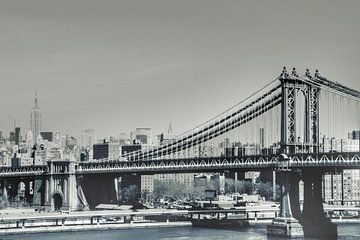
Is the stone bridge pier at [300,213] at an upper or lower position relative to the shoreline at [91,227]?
upper

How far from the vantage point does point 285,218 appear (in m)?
37.3

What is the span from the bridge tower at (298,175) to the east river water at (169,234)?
1.04 metres

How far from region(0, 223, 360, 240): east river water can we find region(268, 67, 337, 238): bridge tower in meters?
1.04

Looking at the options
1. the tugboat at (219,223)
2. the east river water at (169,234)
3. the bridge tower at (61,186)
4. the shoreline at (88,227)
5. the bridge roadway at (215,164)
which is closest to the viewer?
the bridge roadway at (215,164)

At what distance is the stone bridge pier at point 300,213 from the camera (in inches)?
1459

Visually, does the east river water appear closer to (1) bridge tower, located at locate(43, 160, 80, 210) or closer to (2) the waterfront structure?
(1) bridge tower, located at locate(43, 160, 80, 210)

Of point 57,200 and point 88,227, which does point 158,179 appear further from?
point 88,227

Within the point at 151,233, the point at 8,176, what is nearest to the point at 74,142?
the point at 8,176

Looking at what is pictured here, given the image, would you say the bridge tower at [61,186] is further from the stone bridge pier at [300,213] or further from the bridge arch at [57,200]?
the stone bridge pier at [300,213]

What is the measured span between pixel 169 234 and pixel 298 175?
6.37 metres

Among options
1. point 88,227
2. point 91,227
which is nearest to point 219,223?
point 91,227

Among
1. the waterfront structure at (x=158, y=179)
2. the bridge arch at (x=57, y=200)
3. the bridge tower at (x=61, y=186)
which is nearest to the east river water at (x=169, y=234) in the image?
the bridge tower at (x=61, y=186)

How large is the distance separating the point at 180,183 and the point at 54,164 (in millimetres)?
25050

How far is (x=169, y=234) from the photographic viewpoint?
38906mm
